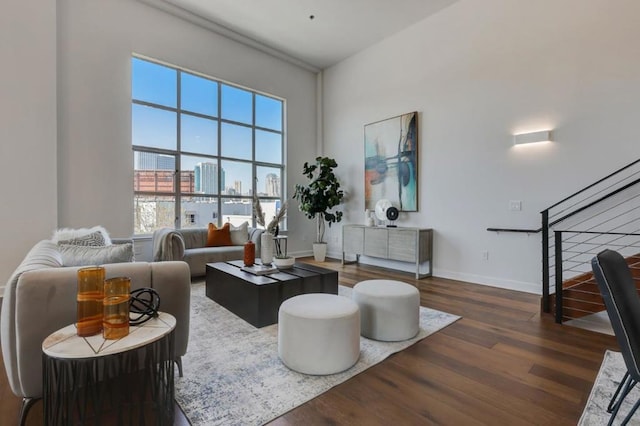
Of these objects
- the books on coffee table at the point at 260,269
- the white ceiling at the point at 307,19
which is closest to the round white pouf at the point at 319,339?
the books on coffee table at the point at 260,269

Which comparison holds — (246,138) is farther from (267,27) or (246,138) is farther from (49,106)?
(49,106)

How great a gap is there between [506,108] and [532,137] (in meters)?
0.57

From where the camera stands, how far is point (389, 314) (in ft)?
8.22

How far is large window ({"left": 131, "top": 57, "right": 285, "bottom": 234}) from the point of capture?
4.88 metres

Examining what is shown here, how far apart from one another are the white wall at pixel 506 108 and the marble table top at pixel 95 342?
4.28 meters

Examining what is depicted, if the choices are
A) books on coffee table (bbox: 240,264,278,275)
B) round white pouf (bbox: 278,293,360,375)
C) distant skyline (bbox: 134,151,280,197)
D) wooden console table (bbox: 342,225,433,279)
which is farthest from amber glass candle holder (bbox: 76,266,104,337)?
wooden console table (bbox: 342,225,433,279)

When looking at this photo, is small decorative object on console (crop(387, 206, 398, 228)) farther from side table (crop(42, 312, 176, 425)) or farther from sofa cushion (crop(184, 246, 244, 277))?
side table (crop(42, 312, 176, 425))

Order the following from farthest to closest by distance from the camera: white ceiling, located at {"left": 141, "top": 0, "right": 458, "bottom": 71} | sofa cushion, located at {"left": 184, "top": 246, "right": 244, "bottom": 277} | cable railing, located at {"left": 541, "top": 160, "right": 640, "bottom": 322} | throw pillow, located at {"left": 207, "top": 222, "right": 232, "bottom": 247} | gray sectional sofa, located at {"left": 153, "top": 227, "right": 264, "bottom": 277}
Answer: throw pillow, located at {"left": 207, "top": 222, "right": 232, "bottom": 247} < white ceiling, located at {"left": 141, "top": 0, "right": 458, "bottom": 71} < sofa cushion, located at {"left": 184, "top": 246, "right": 244, "bottom": 277} < gray sectional sofa, located at {"left": 153, "top": 227, "right": 264, "bottom": 277} < cable railing, located at {"left": 541, "top": 160, "right": 640, "bottom": 322}

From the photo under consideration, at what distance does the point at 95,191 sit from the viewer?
4.38 metres

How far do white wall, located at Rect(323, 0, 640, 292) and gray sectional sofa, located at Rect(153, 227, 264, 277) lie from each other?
2.87 m

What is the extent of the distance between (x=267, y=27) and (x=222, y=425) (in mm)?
5784

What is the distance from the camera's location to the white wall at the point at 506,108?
3.43 m

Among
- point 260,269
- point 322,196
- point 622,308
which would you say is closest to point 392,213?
point 322,196

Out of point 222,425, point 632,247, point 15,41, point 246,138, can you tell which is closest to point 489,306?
point 632,247
